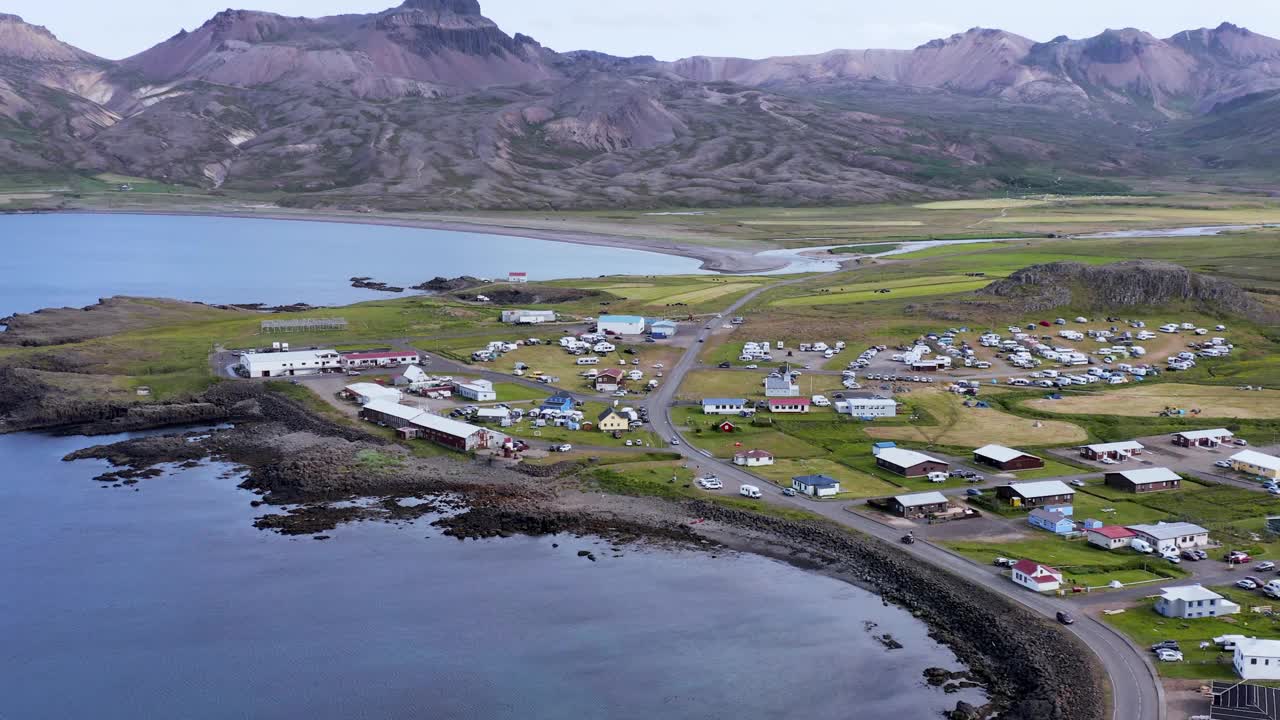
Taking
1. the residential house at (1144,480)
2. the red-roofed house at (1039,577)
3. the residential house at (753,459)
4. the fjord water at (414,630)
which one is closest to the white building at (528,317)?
the residential house at (753,459)

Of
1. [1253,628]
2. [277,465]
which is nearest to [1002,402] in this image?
[1253,628]

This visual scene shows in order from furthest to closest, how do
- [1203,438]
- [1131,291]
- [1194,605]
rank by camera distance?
[1131,291], [1203,438], [1194,605]

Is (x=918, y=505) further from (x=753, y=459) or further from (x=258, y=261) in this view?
(x=258, y=261)

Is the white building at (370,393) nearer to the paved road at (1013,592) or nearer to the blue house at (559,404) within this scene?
the blue house at (559,404)

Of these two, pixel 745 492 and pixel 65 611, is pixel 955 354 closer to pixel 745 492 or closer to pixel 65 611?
pixel 745 492

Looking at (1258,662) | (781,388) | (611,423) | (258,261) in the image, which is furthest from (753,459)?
(258,261)

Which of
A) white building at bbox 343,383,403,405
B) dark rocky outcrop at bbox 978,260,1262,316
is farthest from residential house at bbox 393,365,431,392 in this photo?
dark rocky outcrop at bbox 978,260,1262,316
